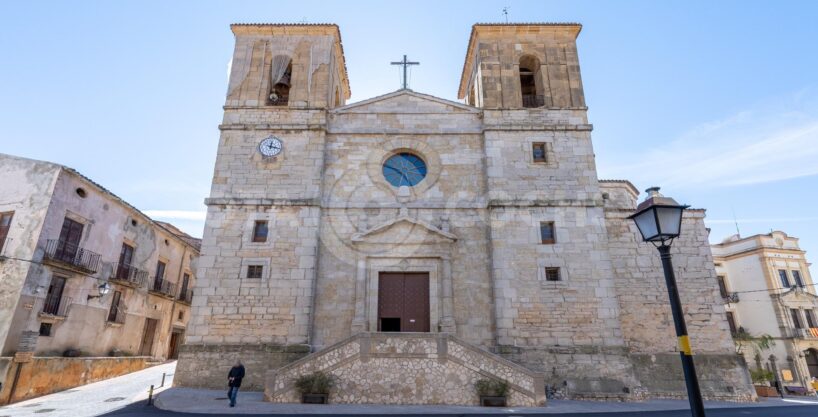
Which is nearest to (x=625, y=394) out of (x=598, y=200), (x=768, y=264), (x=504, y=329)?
(x=504, y=329)

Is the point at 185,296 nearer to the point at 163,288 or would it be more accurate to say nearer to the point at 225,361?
the point at 163,288

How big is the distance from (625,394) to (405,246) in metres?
7.11

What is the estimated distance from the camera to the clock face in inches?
555

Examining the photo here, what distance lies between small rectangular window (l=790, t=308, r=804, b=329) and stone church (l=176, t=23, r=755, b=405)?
17.6 m

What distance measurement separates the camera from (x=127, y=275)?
54.3 feet

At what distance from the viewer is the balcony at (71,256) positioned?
12.8 m

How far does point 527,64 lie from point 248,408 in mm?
14999

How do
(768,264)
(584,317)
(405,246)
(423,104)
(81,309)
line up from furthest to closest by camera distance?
(768,264), (423,104), (81,309), (405,246), (584,317)

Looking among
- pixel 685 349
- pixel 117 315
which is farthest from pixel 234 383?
pixel 117 315

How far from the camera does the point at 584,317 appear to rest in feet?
40.1

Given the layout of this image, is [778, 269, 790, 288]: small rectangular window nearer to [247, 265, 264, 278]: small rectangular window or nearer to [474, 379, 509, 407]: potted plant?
[474, 379, 509, 407]: potted plant

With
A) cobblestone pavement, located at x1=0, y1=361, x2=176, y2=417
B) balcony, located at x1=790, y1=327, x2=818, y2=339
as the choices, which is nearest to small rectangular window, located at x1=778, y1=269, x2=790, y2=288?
balcony, located at x1=790, y1=327, x2=818, y2=339

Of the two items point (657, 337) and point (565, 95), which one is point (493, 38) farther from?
point (657, 337)

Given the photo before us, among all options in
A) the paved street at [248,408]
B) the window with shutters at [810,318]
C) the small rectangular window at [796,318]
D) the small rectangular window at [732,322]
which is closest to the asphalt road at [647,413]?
the paved street at [248,408]
